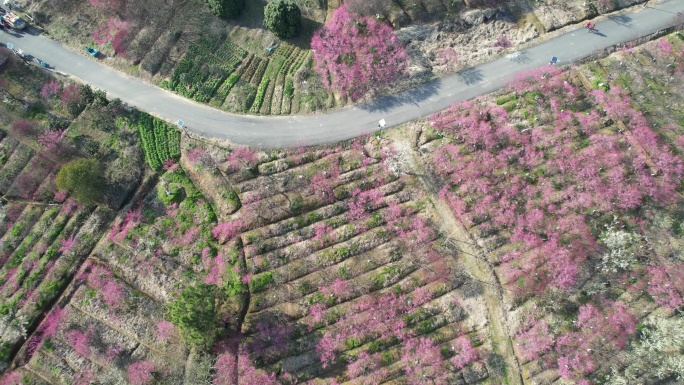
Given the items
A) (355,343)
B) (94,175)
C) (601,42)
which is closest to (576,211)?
(601,42)

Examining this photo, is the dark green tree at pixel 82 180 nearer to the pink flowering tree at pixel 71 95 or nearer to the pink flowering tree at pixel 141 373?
the pink flowering tree at pixel 71 95

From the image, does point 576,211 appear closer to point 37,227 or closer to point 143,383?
point 143,383

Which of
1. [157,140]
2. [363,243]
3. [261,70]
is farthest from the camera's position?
[261,70]

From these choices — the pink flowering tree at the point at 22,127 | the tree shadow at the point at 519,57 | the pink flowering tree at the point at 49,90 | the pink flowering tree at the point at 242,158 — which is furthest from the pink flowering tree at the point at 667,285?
the pink flowering tree at the point at 49,90

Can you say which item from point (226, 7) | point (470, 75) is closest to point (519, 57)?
point (470, 75)

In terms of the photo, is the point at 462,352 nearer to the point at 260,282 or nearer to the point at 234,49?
the point at 260,282
